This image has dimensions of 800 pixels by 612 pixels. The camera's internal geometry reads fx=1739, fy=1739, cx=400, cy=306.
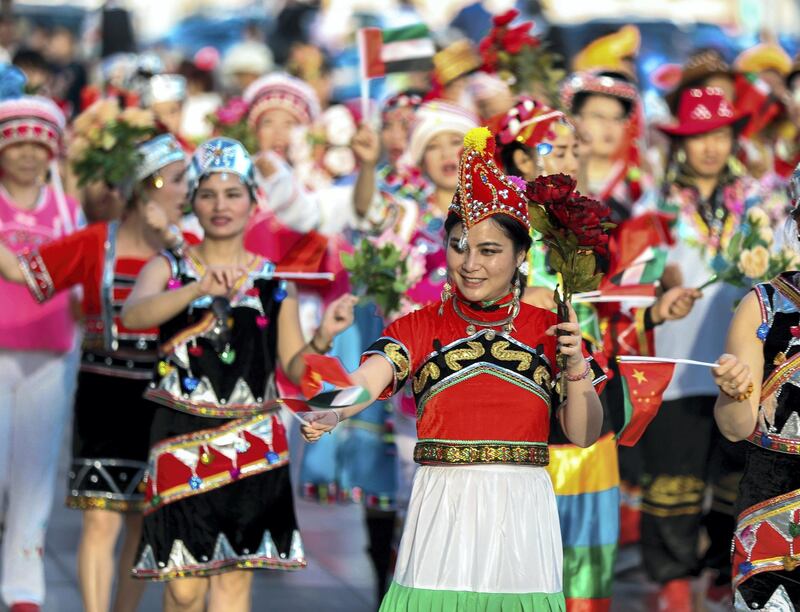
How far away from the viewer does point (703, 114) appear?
8.56m

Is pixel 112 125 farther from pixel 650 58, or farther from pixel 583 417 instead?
pixel 650 58

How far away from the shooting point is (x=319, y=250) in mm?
6699

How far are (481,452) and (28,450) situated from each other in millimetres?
3452

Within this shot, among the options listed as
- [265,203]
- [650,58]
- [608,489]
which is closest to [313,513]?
[265,203]

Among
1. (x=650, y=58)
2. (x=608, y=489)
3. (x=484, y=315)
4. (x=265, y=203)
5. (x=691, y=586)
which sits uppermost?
(x=650, y=58)

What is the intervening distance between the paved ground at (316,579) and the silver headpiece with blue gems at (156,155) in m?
2.05

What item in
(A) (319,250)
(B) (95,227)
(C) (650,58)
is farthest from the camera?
(C) (650,58)

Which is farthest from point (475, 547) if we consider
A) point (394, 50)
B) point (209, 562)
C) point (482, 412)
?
point (394, 50)

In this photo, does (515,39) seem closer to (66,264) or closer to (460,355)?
(66,264)

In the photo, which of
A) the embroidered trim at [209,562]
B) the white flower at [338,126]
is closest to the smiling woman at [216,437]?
the embroidered trim at [209,562]

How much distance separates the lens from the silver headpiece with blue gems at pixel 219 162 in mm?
6520

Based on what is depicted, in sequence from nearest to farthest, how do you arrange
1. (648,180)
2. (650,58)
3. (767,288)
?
(767,288), (648,180), (650,58)

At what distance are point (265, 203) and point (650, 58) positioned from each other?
21.9ft

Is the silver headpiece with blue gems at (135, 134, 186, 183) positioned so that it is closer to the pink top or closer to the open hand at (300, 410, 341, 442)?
the pink top
